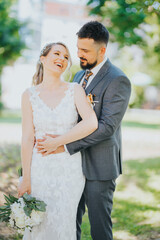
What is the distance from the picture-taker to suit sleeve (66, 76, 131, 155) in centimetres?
277

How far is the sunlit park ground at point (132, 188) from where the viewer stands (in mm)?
4453

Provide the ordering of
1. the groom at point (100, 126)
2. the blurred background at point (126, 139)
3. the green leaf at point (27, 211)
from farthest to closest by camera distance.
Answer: the blurred background at point (126, 139) < the groom at point (100, 126) < the green leaf at point (27, 211)

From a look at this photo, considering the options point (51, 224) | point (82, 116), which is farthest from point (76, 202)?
point (82, 116)

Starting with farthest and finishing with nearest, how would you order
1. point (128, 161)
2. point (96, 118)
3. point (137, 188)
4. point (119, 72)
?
point (128, 161) < point (137, 188) < point (119, 72) < point (96, 118)

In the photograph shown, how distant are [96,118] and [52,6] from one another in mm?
43096

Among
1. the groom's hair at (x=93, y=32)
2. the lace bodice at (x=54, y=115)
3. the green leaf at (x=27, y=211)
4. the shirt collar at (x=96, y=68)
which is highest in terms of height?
the groom's hair at (x=93, y=32)

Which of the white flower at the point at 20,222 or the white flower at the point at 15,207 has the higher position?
the white flower at the point at 15,207

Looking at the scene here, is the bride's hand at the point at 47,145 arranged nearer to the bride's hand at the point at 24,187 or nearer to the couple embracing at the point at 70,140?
the couple embracing at the point at 70,140

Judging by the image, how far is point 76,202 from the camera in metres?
2.89

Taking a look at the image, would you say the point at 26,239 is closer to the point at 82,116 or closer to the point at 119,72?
the point at 82,116

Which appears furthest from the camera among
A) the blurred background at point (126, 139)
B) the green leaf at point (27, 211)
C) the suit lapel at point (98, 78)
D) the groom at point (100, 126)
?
the blurred background at point (126, 139)

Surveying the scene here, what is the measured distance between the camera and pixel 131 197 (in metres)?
6.17

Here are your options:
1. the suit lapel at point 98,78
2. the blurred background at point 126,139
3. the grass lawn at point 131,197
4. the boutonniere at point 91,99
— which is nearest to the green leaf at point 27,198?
the boutonniere at point 91,99

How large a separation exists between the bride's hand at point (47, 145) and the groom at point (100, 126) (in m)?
0.10
